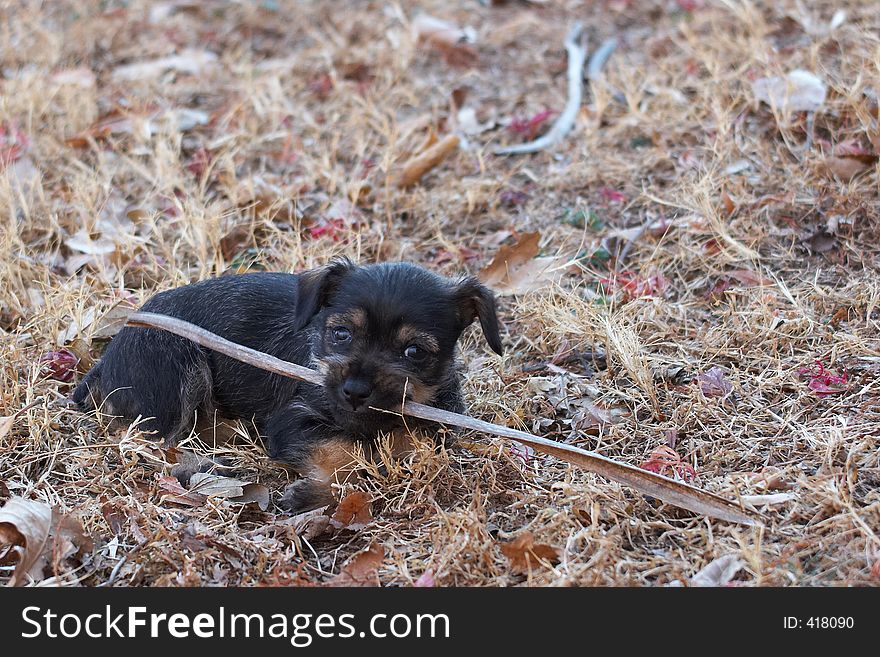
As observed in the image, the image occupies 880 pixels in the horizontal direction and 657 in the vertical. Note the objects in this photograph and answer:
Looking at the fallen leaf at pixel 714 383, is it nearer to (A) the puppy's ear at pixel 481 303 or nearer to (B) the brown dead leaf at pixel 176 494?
(A) the puppy's ear at pixel 481 303

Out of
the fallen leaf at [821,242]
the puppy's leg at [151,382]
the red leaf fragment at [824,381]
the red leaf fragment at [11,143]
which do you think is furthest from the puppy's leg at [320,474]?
the red leaf fragment at [11,143]

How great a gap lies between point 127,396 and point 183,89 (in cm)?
420

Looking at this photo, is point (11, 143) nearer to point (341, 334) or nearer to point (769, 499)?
point (341, 334)

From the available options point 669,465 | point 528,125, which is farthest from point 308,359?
point 528,125

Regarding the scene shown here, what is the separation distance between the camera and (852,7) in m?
8.03

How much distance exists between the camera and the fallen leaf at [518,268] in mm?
5836

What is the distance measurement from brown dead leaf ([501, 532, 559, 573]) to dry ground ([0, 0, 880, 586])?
0.10 ft

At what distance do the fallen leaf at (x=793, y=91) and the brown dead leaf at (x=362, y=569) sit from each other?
4250mm

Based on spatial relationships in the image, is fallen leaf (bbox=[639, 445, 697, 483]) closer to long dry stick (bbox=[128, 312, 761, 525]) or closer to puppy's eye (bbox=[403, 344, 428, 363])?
long dry stick (bbox=[128, 312, 761, 525])

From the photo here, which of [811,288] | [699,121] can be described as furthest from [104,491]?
[699,121]

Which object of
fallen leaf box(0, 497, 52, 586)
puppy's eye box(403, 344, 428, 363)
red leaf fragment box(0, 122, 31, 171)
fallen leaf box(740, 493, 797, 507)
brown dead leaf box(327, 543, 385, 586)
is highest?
Answer: fallen leaf box(0, 497, 52, 586)

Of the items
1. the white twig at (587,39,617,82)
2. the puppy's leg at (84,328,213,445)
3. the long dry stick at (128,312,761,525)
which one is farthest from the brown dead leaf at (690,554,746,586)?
the white twig at (587,39,617,82)

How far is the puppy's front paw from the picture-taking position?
4.48m

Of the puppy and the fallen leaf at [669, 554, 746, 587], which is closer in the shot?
the fallen leaf at [669, 554, 746, 587]
